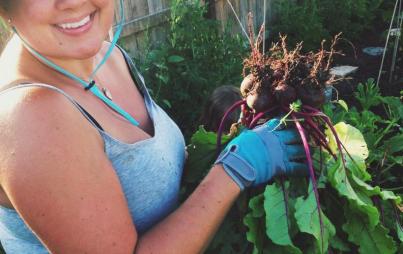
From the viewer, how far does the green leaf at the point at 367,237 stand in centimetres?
147

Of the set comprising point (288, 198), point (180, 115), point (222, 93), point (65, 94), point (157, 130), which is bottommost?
point (180, 115)

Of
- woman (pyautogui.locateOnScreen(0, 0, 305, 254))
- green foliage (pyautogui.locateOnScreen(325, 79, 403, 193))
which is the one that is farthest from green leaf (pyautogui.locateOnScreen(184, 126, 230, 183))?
green foliage (pyautogui.locateOnScreen(325, 79, 403, 193))

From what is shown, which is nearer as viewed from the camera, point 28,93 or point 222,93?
point 28,93

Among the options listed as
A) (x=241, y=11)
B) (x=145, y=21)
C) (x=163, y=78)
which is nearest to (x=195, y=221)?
(x=163, y=78)

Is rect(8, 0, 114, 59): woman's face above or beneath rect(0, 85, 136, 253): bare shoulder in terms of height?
above

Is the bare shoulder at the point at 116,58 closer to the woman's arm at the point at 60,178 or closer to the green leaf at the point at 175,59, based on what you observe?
the woman's arm at the point at 60,178

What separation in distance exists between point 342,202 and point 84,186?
0.90m

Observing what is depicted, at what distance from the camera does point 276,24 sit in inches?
242

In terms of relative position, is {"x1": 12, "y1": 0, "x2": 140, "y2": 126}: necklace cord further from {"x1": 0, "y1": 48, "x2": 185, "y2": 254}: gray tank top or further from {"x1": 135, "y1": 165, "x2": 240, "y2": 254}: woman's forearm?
{"x1": 135, "y1": 165, "x2": 240, "y2": 254}: woman's forearm

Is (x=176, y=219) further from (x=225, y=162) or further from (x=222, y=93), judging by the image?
(x=222, y=93)

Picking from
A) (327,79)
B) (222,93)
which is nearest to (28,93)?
(327,79)

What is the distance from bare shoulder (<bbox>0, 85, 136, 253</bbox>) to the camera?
1.00m

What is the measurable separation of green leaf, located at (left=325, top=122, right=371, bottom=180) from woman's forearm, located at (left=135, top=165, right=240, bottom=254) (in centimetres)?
45

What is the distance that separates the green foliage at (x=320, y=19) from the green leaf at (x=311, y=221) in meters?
4.25
